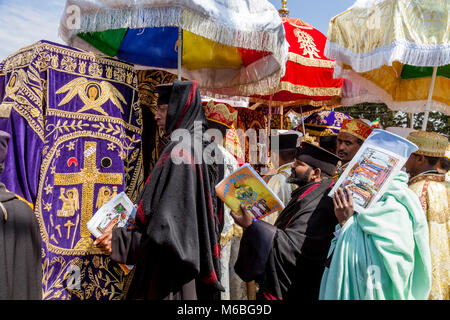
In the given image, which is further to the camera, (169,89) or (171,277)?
(169,89)

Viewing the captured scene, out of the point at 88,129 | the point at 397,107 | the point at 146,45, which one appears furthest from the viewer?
the point at 397,107

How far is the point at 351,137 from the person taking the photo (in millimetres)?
3705

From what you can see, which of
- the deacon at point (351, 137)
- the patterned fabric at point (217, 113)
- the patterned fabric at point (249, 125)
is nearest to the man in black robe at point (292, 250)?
the deacon at point (351, 137)

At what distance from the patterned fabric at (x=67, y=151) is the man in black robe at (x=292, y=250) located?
124cm

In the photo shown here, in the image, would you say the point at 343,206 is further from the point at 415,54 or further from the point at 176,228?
the point at 415,54

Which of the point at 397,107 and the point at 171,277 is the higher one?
the point at 397,107

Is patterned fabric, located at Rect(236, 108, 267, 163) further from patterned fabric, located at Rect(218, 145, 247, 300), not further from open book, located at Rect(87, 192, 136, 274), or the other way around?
open book, located at Rect(87, 192, 136, 274)

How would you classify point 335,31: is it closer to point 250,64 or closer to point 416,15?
point 416,15

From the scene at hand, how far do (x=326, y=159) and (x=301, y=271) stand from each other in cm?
106

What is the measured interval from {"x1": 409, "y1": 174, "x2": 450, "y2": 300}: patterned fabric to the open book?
2.47 meters

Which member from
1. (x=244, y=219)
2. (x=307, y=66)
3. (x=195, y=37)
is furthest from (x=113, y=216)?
(x=307, y=66)

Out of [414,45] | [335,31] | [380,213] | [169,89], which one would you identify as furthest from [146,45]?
[380,213]

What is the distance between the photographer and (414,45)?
3.17 meters

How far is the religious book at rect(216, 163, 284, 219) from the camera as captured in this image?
252 cm
